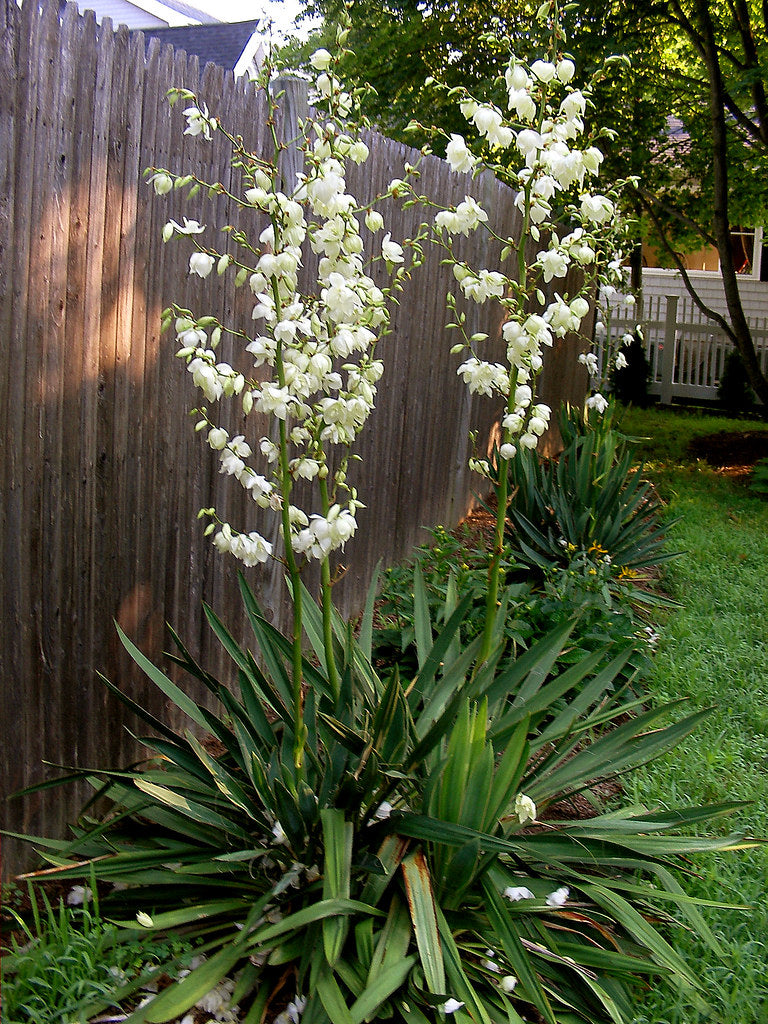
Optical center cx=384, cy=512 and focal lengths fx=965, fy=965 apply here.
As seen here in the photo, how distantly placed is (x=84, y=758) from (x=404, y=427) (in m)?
2.76

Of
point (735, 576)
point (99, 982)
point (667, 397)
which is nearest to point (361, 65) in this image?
point (667, 397)

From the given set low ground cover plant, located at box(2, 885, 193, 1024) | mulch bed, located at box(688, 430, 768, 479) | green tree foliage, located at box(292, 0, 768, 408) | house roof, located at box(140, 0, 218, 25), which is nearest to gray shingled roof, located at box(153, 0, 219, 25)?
house roof, located at box(140, 0, 218, 25)

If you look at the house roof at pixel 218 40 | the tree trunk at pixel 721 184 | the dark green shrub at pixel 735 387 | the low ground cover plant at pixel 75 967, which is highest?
the house roof at pixel 218 40

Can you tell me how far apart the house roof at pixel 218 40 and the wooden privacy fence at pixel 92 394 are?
14.8 meters

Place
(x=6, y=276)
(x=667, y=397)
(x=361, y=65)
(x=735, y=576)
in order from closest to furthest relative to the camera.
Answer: (x=6, y=276) → (x=735, y=576) → (x=361, y=65) → (x=667, y=397)

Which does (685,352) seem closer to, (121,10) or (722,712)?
(722,712)

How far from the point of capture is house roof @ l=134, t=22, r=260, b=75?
16.5 m

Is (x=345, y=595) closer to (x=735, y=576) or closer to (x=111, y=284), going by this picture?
(x=111, y=284)

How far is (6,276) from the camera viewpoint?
2381 mm

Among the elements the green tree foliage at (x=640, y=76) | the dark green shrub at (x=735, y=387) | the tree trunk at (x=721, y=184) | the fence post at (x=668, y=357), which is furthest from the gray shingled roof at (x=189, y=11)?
the tree trunk at (x=721, y=184)

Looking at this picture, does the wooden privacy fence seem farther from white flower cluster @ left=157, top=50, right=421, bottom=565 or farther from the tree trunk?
the tree trunk

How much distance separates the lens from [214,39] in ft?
56.4

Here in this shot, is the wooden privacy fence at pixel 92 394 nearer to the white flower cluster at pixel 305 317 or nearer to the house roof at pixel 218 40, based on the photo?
the white flower cluster at pixel 305 317

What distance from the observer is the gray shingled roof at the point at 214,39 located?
16.6 m
